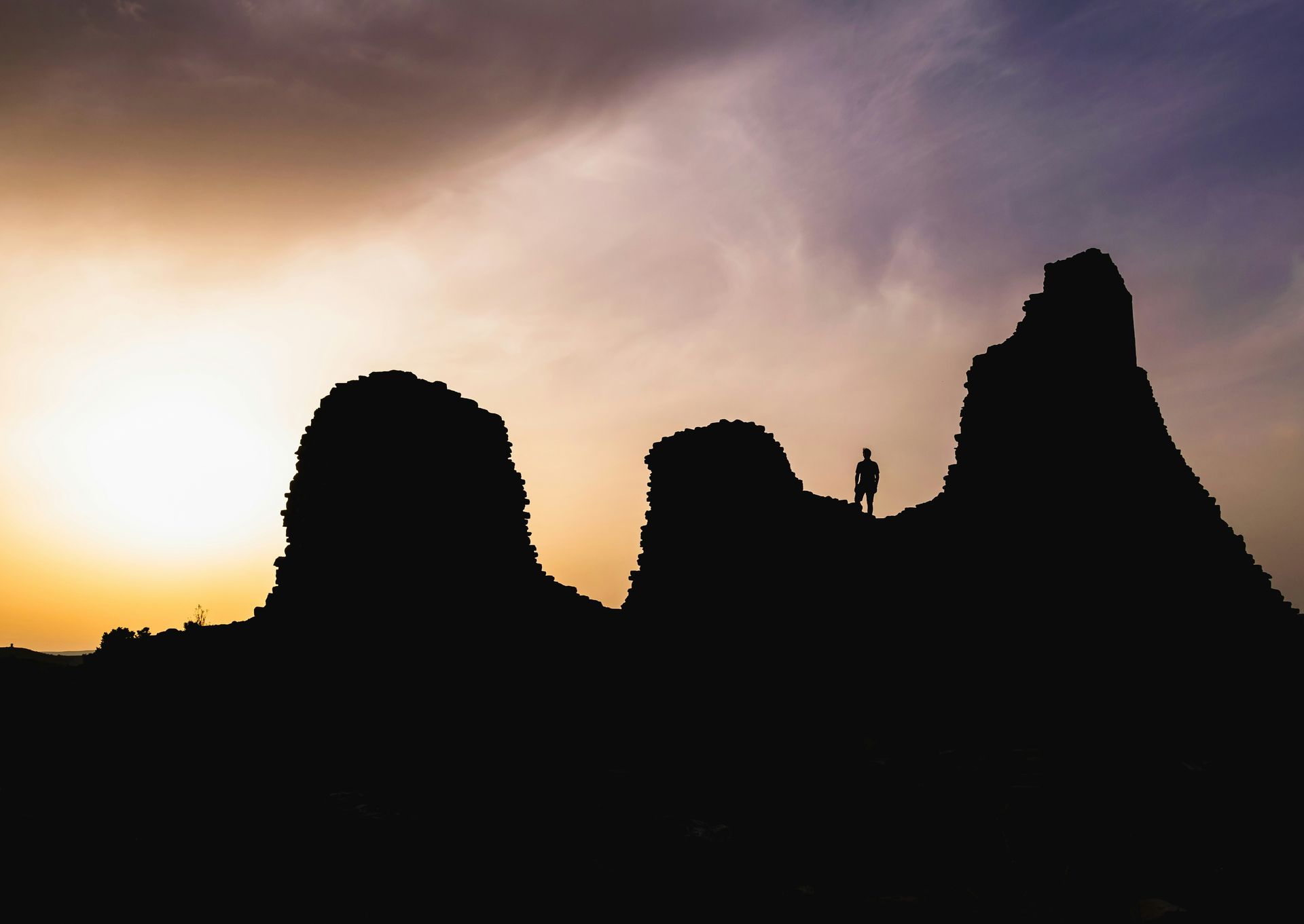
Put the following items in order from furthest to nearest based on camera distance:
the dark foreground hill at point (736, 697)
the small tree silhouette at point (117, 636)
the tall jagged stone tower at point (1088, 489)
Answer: the small tree silhouette at point (117, 636), the tall jagged stone tower at point (1088, 489), the dark foreground hill at point (736, 697)

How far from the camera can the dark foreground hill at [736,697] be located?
56.4 feet

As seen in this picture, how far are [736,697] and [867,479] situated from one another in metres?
8.23

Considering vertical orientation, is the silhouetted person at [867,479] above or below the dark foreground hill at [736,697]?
above

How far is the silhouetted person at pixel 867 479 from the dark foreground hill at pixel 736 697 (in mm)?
1523

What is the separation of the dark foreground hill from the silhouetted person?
1523mm

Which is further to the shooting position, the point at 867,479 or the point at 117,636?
the point at 117,636

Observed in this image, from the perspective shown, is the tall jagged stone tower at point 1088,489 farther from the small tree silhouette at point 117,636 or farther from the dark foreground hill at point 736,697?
A: the small tree silhouette at point 117,636

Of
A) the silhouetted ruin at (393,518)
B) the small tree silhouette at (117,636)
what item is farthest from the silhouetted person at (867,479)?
the small tree silhouette at (117,636)

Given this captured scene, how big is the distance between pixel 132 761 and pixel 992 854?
20.9 m

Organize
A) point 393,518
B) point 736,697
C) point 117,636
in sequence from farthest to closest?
point 117,636, point 736,697, point 393,518

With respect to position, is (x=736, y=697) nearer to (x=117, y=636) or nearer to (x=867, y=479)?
(x=867, y=479)

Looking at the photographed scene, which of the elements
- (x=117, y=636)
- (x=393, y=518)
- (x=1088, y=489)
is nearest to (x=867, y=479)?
(x=1088, y=489)

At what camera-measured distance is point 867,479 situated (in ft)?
92.3

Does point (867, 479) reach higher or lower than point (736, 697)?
higher
